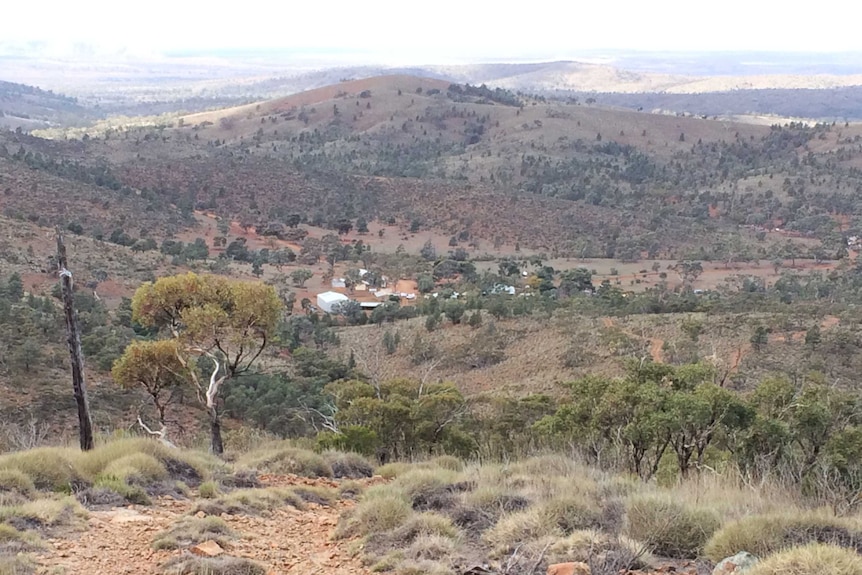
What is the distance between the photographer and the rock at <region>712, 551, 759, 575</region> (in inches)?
211

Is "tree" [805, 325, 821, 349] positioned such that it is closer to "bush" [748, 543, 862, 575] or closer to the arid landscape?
the arid landscape

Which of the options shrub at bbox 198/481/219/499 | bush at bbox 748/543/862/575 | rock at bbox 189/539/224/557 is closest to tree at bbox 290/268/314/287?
shrub at bbox 198/481/219/499

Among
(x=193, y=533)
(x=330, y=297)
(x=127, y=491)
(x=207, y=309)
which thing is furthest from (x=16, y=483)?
(x=330, y=297)

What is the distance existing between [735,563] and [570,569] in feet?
3.89

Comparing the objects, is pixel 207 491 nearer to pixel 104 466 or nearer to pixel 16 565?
pixel 104 466

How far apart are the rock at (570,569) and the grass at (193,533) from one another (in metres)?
2.68

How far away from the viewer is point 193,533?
6.36 meters

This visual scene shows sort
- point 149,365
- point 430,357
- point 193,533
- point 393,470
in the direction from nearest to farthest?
point 193,533 → point 393,470 → point 149,365 → point 430,357

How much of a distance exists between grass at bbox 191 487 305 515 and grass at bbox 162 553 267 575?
1.40m

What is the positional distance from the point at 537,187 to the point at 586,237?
1935cm

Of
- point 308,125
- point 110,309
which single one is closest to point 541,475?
point 110,309

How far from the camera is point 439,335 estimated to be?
3403 cm

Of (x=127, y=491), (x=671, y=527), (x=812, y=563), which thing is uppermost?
(x=812, y=563)

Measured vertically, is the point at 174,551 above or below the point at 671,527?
below
